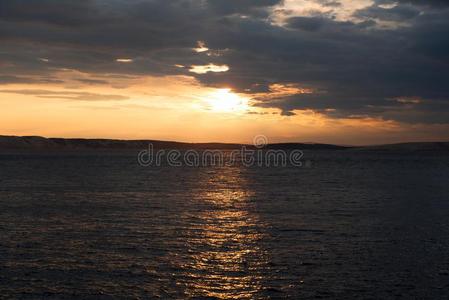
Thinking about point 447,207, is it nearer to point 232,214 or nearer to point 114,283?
point 232,214

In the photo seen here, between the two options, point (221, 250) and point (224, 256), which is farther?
point (221, 250)

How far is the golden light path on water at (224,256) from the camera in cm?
1997

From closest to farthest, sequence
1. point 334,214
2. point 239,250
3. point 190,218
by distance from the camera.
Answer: point 239,250 → point 190,218 → point 334,214

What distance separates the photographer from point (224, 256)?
25.2 m

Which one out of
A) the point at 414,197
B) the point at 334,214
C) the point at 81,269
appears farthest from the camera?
the point at 414,197

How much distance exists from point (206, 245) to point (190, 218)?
1030 centimetres

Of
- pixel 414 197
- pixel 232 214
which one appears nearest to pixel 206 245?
pixel 232 214

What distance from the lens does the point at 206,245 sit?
2775cm

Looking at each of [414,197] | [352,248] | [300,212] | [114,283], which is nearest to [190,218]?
[300,212]

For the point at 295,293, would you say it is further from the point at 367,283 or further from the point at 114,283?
the point at 114,283

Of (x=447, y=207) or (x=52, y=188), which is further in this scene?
(x=52, y=188)

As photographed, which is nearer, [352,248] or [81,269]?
[81,269]

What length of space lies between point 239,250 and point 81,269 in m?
8.17

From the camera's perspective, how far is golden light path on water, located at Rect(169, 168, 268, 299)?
20.0m
